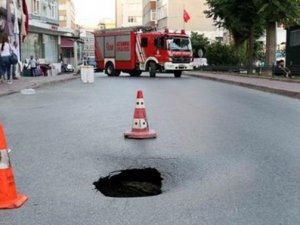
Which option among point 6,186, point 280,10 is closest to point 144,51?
point 280,10

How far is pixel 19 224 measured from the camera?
4.49 m

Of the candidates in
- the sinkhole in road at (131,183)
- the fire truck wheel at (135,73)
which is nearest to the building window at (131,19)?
the fire truck wheel at (135,73)

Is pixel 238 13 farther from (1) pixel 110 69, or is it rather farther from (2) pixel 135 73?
(1) pixel 110 69

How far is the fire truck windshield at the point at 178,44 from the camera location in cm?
3309

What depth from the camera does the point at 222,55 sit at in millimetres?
42875

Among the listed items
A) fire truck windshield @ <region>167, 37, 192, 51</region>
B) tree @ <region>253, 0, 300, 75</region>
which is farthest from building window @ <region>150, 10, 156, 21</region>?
tree @ <region>253, 0, 300, 75</region>

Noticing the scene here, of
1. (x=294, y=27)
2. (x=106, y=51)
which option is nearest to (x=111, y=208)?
(x=294, y=27)

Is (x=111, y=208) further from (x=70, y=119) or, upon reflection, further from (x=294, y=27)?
(x=294, y=27)

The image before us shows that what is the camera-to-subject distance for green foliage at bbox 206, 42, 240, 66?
42469 mm

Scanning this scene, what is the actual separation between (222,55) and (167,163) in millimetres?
36863

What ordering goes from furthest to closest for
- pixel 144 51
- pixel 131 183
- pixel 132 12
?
1. pixel 132 12
2. pixel 144 51
3. pixel 131 183

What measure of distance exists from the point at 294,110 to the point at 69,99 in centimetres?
671

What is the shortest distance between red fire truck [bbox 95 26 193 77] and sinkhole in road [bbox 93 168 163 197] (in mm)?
26588

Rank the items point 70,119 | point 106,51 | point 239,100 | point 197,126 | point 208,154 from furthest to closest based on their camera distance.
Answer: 1. point 106,51
2. point 239,100
3. point 70,119
4. point 197,126
5. point 208,154
